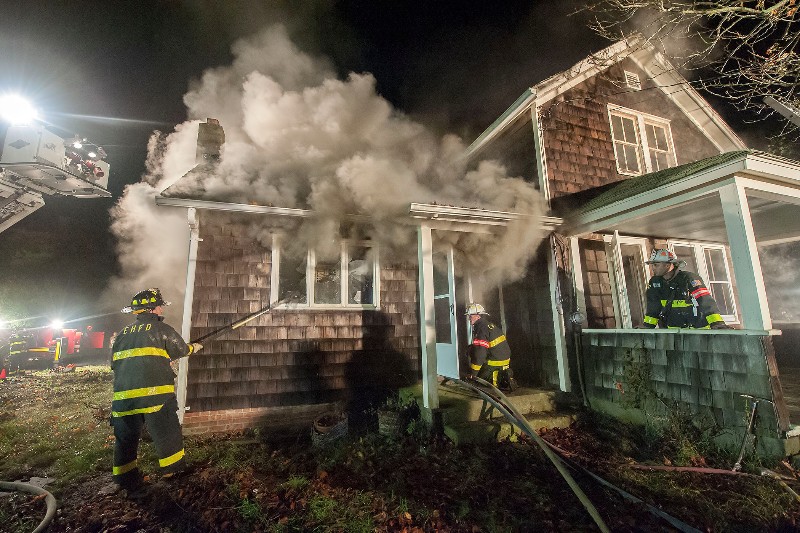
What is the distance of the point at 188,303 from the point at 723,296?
11902mm

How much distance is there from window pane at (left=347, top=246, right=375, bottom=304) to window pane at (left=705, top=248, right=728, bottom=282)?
8609 millimetres

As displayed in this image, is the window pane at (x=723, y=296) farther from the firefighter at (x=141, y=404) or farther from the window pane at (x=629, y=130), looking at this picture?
the firefighter at (x=141, y=404)

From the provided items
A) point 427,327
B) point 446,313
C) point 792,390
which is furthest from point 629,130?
point 427,327

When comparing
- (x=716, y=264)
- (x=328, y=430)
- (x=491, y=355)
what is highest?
(x=716, y=264)

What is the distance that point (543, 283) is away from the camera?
7.03 metres

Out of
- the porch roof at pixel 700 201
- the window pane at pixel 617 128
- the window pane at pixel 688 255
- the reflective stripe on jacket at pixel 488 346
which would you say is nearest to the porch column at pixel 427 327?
the reflective stripe on jacket at pixel 488 346

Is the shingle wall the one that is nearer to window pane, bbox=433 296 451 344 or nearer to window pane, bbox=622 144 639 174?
window pane, bbox=433 296 451 344

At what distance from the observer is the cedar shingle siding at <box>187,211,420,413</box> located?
5.80 metres

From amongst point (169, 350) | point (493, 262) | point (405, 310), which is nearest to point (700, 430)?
point (493, 262)

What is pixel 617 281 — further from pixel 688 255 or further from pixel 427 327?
pixel 427 327

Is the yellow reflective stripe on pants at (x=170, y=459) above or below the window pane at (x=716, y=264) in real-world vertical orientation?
below

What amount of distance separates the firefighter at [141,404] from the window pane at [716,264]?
459 inches

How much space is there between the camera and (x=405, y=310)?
705 cm

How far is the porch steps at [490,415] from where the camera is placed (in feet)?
16.8
